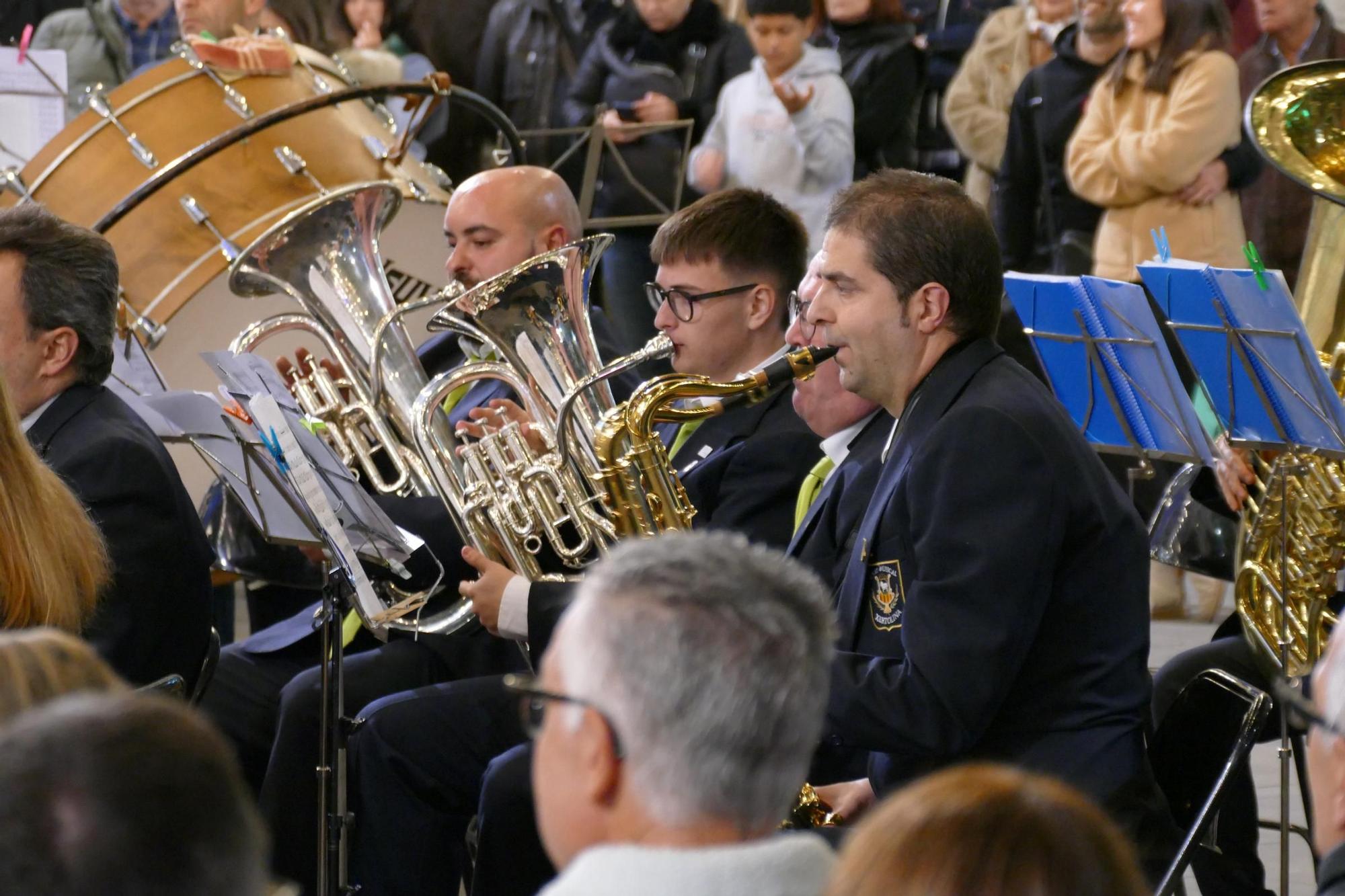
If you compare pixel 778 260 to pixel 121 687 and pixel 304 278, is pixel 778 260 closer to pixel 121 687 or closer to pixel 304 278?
pixel 304 278

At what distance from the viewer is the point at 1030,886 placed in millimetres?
1161

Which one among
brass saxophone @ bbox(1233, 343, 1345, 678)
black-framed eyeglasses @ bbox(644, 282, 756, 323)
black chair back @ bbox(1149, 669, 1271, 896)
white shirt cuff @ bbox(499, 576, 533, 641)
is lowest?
brass saxophone @ bbox(1233, 343, 1345, 678)

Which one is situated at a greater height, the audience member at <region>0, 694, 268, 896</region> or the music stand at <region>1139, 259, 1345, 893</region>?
the audience member at <region>0, 694, 268, 896</region>

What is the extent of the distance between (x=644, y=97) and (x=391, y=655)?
2987 millimetres

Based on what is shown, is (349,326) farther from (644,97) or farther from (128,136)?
(644,97)

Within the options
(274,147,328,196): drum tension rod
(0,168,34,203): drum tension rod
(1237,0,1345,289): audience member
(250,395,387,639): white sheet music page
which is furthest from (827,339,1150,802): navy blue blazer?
(0,168,34,203): drum tension rod

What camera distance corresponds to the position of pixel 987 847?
1.17 metres

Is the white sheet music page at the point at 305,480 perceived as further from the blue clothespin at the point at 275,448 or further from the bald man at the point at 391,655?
the bald man at the point at 391,655

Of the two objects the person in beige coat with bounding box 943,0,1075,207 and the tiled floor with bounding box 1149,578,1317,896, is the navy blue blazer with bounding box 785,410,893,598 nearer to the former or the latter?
the tiled floor with bounding box 1149,578,1317,896

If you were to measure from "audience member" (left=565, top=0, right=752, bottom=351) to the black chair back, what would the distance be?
11.5 ft

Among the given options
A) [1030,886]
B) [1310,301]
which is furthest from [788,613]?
[1310,301]

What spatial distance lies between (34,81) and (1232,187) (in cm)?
389

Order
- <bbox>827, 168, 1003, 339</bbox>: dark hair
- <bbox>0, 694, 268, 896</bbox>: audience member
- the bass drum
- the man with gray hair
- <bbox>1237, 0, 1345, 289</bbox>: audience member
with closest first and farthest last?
<bbox>0, 694, 268, 896</bbox>: audience member
the man with gray hair
<bbox>827, 168, 1003, 339</bbox>: dark hair
the bass drum
<bbox>1237, 0, 1345, 289</bbox>: audience member

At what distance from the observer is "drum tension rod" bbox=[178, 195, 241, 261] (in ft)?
15.8
